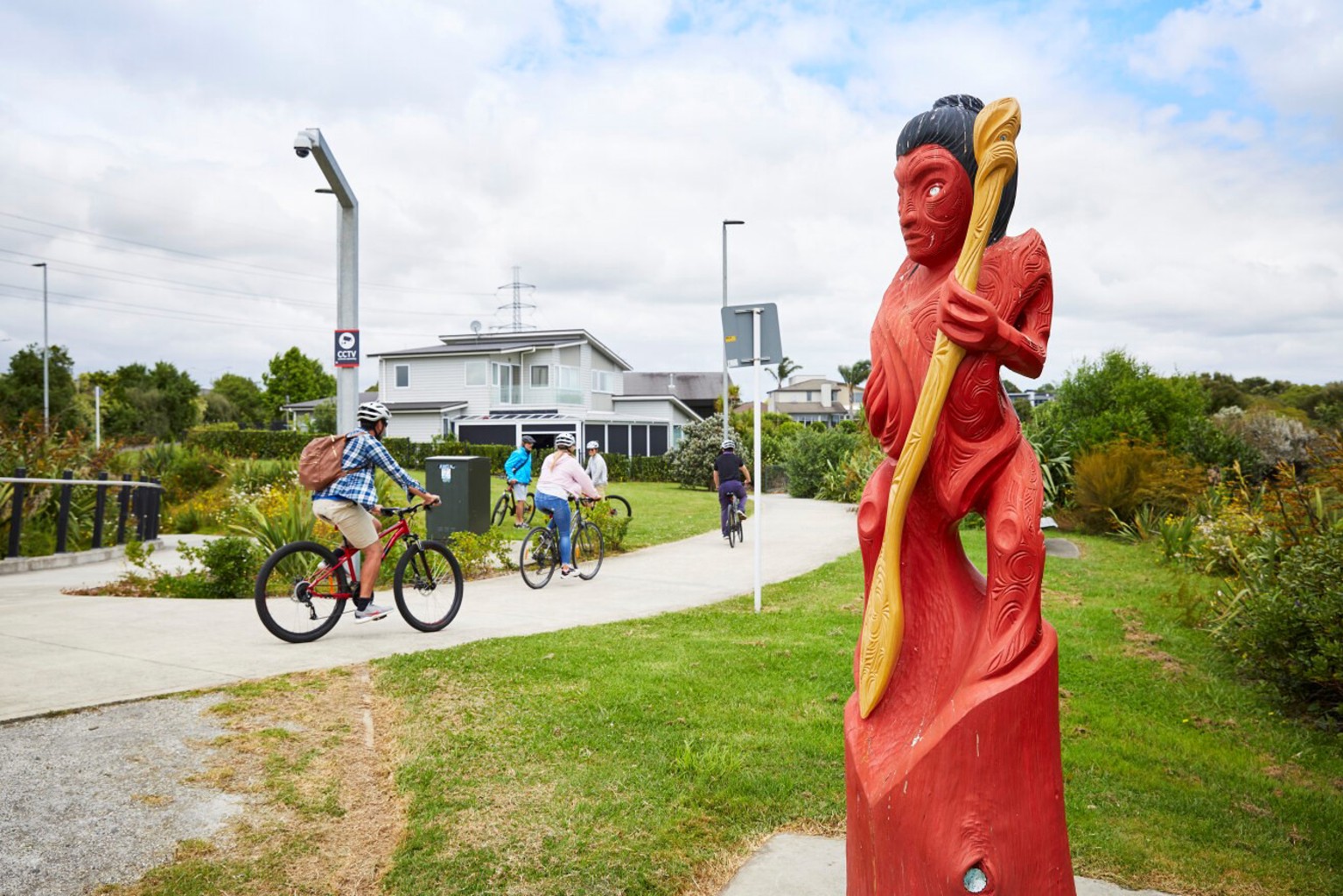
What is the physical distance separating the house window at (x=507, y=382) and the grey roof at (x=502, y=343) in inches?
33.9

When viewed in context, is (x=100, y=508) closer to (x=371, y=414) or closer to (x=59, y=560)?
(x=59, y=560)

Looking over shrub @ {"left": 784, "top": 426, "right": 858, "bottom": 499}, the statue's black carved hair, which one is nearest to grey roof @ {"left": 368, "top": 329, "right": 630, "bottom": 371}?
shrub @ {"left": 784, "top": 426, "right": 858, "bottom": 499}

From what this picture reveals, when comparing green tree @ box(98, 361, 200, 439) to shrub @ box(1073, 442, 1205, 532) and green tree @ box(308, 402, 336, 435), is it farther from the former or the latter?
shrub @ box(1073, 442, 1205, 532)

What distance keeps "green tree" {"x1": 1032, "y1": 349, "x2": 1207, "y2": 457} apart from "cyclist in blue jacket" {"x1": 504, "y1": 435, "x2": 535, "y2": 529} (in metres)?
10.4

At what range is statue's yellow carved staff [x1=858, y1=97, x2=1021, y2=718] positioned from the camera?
272 cm

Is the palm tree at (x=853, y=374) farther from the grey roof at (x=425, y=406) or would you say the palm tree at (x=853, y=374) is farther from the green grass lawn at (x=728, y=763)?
the green grass lawn at (x=728, y=763)

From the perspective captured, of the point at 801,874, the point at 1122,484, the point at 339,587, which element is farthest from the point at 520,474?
the point at 801,874

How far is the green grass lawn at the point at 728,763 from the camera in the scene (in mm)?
3738

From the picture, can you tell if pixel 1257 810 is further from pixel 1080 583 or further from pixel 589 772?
pixel 1080 583

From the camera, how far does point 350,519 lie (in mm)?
7281

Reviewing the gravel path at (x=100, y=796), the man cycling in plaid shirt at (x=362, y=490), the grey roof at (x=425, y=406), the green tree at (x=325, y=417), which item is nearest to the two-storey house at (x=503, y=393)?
the grey roof at (x=425, y=406)

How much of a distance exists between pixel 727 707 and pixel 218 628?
4.69 m

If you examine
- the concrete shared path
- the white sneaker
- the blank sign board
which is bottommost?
the concrete shared path

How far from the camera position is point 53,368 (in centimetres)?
4347
